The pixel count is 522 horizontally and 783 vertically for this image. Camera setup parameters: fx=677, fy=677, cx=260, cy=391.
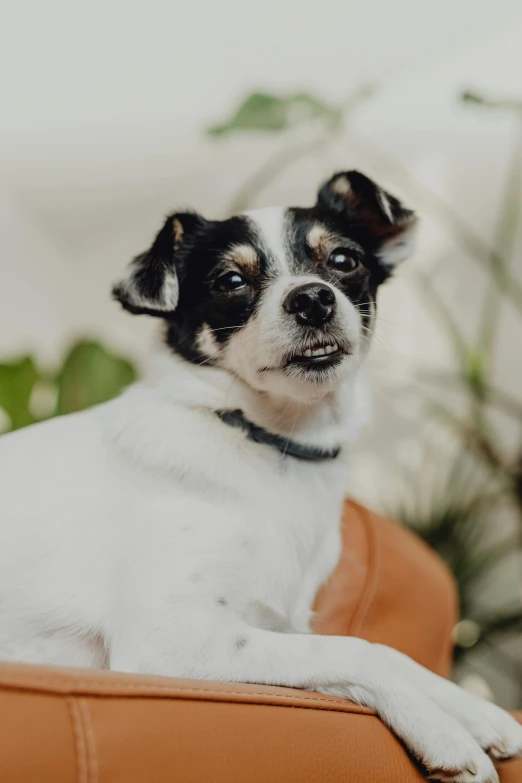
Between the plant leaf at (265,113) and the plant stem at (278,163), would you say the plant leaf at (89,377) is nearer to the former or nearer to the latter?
the plant leaf at (265,113)

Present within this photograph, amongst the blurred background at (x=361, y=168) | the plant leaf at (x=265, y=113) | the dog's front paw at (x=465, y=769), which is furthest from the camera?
the blurred background at (x=361, y=168)

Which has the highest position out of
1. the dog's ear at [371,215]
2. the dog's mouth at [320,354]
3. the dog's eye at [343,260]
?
the dog's ear at [371,215]

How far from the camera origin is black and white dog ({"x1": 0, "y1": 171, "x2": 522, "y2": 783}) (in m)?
0.90

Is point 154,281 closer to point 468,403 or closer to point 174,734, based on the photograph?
point 174,734

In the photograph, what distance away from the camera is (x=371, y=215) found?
1.34 meters

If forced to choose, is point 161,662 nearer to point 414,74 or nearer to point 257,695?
point 257,695

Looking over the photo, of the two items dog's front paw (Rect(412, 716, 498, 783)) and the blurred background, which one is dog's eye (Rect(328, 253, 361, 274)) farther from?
the blurred background

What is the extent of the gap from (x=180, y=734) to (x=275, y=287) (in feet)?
2.31

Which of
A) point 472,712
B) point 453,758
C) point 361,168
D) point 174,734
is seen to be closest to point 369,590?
point 472,712

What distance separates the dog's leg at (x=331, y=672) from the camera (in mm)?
822

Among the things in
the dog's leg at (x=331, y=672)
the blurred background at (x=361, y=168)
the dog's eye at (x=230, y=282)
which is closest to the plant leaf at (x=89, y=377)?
the blurred background at (x=361, y=168)

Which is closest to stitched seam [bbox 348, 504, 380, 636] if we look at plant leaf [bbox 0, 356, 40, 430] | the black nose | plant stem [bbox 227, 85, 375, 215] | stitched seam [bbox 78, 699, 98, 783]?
the black nose

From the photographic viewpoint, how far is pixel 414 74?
244 cm

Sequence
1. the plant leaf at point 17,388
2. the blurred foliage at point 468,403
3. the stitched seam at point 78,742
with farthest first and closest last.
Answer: the blurred foliage at point 468,403, the plant leaf at point 17,388, the stitched seam at point 78,742
